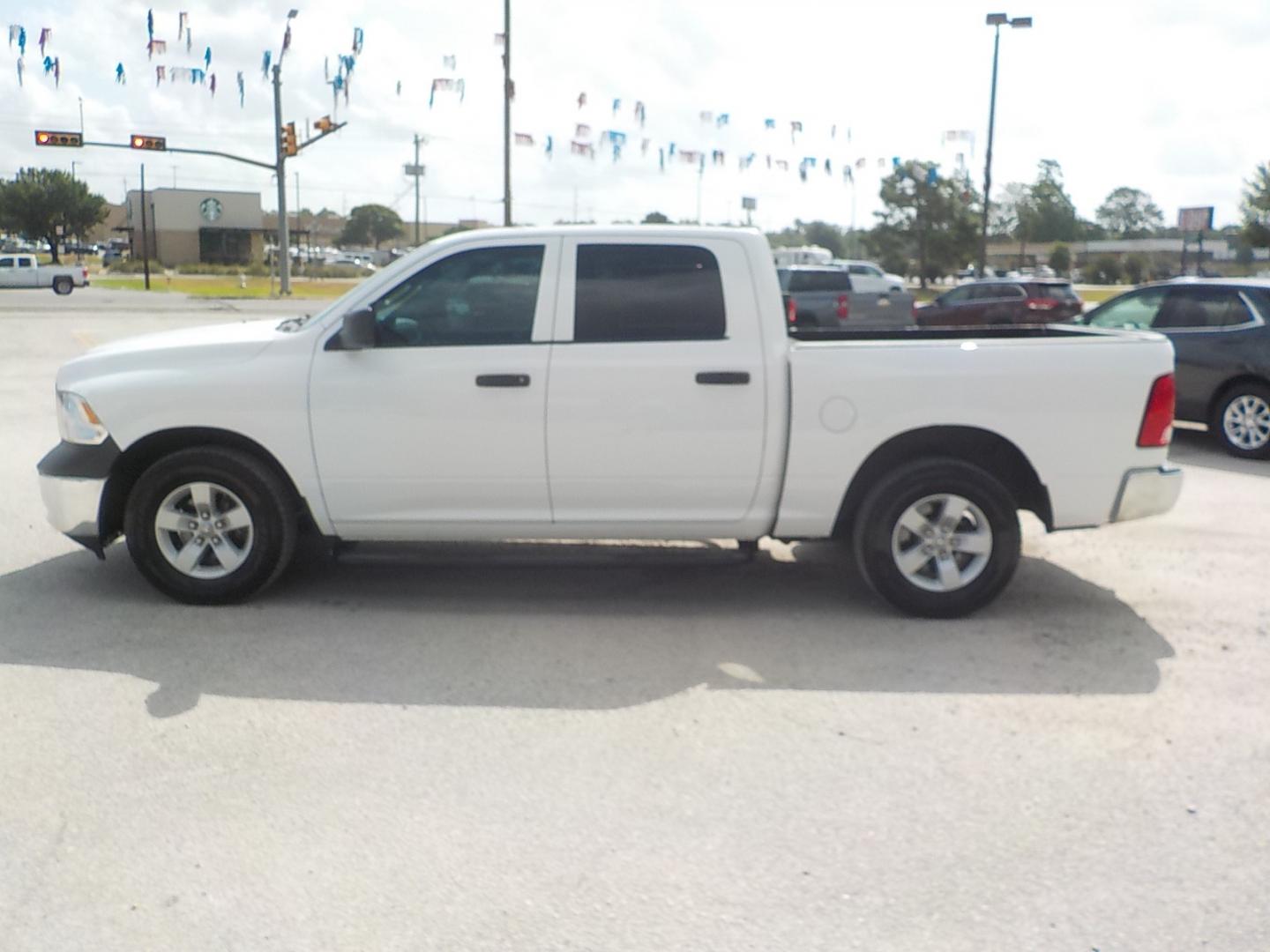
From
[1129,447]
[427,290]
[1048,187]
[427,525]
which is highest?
[1048,187]

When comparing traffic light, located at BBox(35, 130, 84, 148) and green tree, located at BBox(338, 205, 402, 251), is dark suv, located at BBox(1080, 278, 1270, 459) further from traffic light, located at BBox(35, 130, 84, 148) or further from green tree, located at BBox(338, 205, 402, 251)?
green tree, located at BBox(338, 205, 402, 251)

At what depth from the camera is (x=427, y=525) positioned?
6250mm

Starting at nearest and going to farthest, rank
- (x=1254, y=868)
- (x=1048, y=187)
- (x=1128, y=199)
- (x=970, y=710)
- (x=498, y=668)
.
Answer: (x=1254, y=868) → (x=970, y=710) → (x=498, y=668) → (x=1048, y=187) → (x=1128, y=199)

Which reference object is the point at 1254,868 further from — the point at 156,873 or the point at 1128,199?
the point at 1128,199

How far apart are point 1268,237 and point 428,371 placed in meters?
58.7

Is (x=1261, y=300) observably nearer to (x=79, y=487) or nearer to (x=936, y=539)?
(x=936, y=539)

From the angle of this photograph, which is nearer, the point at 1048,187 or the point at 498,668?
the point at 498,668

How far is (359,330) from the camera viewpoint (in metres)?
5.95

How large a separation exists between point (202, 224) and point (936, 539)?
95.2 meters

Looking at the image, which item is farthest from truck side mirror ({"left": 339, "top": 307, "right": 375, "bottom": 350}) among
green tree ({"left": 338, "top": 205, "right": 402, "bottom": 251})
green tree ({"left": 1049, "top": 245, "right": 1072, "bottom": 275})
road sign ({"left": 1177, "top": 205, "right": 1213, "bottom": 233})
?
green tree ({"left": 338, "top": 205, "right": 402, "bottom": 251})

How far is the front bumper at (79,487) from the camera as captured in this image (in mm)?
6176

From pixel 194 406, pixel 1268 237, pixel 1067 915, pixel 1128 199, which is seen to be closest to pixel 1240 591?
pixel 1067 915

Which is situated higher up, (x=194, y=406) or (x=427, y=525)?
(x=194, y=406)

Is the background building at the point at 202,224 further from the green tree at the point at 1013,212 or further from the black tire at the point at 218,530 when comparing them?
the black tire at the point at 218,530
